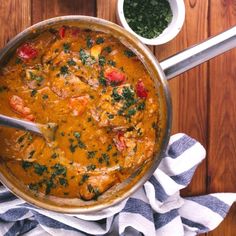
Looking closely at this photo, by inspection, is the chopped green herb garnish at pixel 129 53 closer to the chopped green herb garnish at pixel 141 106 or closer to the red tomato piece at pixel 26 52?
the chopped green herb garnish at pixel 141 106

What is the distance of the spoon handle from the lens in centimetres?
134

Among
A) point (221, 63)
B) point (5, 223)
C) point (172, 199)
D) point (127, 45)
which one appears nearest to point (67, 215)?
point (5, 223)

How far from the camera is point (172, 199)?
1631 millimetres

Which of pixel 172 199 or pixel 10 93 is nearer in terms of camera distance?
pixel 10 93

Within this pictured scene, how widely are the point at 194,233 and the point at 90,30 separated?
64 cm

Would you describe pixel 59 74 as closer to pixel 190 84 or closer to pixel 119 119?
pixel 119 119

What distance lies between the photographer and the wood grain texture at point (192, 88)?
65.0 inches

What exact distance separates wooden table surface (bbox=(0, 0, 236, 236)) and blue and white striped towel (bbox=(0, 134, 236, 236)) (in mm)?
60

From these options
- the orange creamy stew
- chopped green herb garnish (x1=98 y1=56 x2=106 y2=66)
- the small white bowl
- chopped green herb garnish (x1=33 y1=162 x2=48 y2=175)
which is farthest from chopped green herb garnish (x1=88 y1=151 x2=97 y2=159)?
the small white bowl

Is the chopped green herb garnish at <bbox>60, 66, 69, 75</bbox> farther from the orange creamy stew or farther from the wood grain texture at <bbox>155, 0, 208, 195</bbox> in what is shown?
the wood grain texture at <bbox>155, 0, 208, 195</bbox>

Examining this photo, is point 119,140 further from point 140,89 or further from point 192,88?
point 192,88

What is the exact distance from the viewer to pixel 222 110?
1.70 m

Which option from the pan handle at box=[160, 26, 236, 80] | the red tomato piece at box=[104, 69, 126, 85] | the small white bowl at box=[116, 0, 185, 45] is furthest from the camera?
the small white bowl at box=[116, 0, 185, 45]

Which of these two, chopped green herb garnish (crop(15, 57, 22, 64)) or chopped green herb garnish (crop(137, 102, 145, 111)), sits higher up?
chopped green herb garnish (crop(15, 57, 22, 64))
